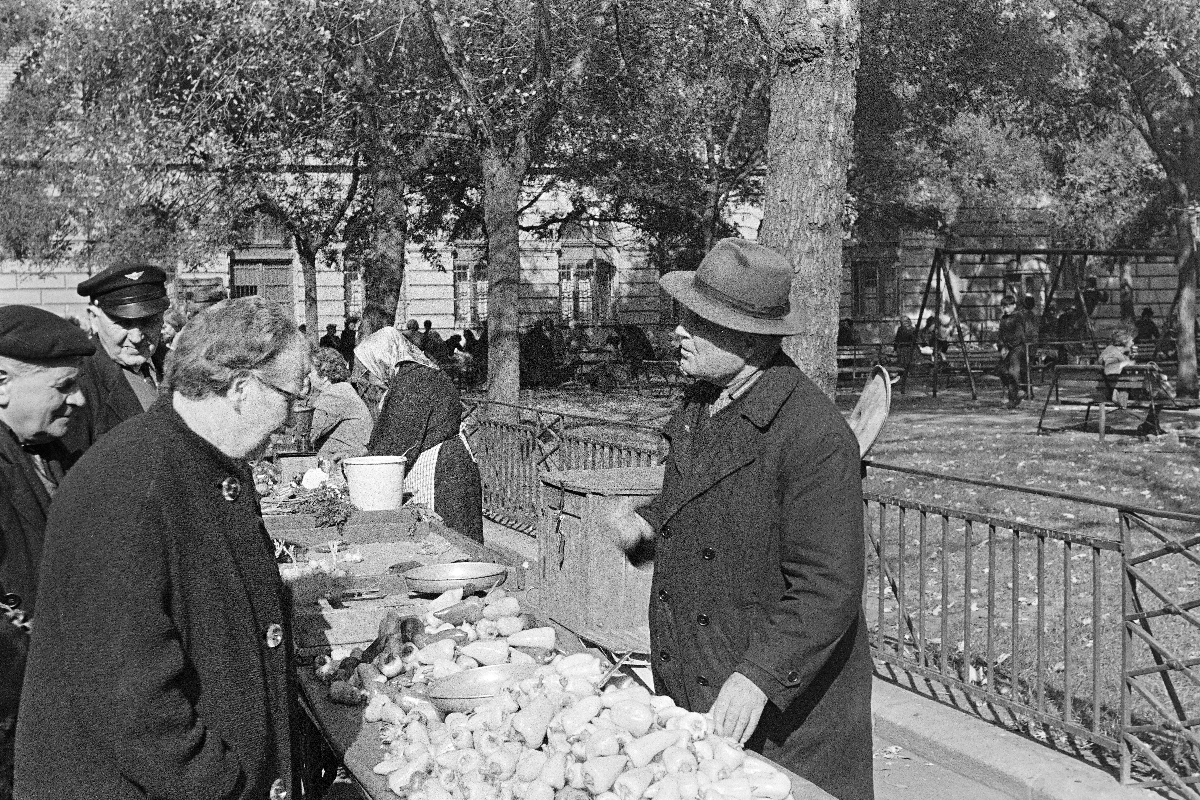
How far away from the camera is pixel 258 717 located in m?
2.47

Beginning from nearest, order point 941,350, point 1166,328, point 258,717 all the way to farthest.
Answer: point 258,717 < point 941,350 < point 1166,328

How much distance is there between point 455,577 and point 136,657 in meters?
2.45

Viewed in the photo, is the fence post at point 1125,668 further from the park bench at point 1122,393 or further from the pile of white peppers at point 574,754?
the park bench at point 1122,393

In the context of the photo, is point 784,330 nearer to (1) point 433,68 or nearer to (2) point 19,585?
(2) point 19,585

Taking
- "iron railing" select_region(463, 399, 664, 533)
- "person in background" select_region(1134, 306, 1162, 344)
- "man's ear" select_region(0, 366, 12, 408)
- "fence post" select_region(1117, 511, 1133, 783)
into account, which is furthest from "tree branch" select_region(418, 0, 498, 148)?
"person in background" select_region(1134, 306, 1162, 344)

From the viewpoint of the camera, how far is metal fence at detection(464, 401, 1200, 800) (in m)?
4.81

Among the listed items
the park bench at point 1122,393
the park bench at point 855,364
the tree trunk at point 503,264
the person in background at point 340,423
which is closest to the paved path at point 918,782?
the person in background at point 340,423

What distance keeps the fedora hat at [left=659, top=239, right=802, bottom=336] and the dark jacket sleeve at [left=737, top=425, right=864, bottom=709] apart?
0.32 metres

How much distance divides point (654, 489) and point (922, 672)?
1.62 metres

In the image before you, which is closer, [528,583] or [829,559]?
[829,559]

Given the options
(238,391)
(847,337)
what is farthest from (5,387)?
(847,337)

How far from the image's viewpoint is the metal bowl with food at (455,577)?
4.67 metres

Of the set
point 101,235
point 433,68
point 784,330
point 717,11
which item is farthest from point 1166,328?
point 784,330

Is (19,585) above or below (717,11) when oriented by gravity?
below
